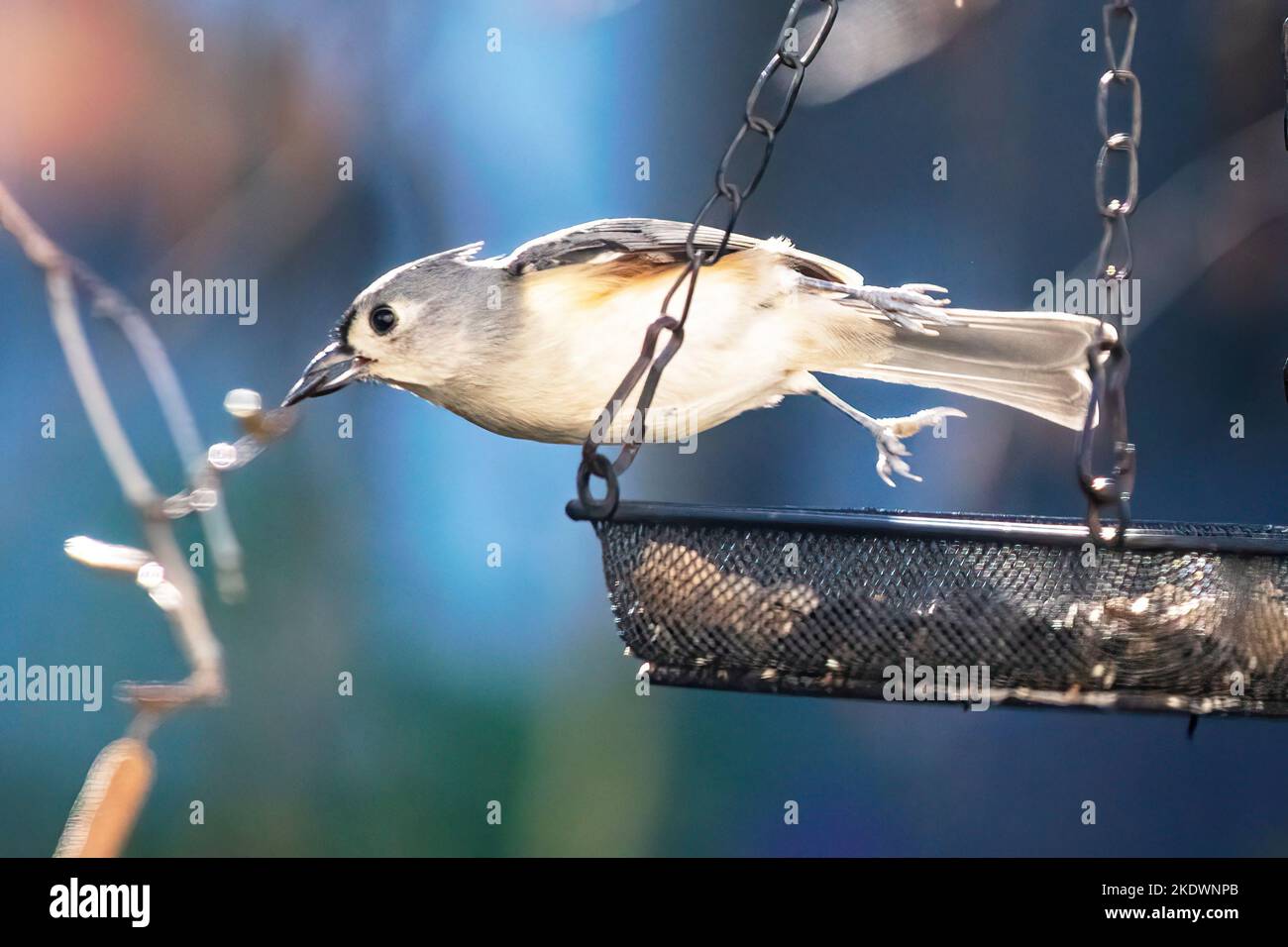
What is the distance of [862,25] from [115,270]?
47.7 inches

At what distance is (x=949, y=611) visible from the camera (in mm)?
1138

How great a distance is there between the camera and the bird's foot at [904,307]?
5.65 feet

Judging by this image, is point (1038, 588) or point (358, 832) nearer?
point (1038, 588)

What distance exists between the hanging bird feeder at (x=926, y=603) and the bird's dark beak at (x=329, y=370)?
2.09 ft

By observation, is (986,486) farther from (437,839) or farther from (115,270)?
(115,270)

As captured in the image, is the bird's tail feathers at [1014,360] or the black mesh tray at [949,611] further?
the bird's tail feathers at [1014,360]

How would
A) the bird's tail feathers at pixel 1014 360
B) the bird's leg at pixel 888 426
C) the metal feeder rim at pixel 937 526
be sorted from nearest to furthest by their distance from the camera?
the metal feeder rim at pixel 937 526 < the bird's tail feathers at pixel 1014 360 < the bird's leg at pixel 888 426

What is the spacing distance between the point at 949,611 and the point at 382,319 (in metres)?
0.88

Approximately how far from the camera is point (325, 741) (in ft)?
6.50

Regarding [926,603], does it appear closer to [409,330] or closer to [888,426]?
[888,426]

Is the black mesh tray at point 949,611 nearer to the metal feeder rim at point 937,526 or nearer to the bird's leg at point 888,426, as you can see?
the metal feeder rim at point 937,526

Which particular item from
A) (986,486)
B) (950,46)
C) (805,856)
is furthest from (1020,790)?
(950,46)

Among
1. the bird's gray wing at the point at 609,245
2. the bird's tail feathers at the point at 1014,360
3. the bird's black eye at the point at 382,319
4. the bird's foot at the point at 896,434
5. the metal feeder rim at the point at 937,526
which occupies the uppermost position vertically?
the bird's gray wing at the point at 609,245

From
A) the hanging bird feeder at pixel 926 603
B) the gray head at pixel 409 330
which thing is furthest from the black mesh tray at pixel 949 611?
the gray head at pixel 409 330
